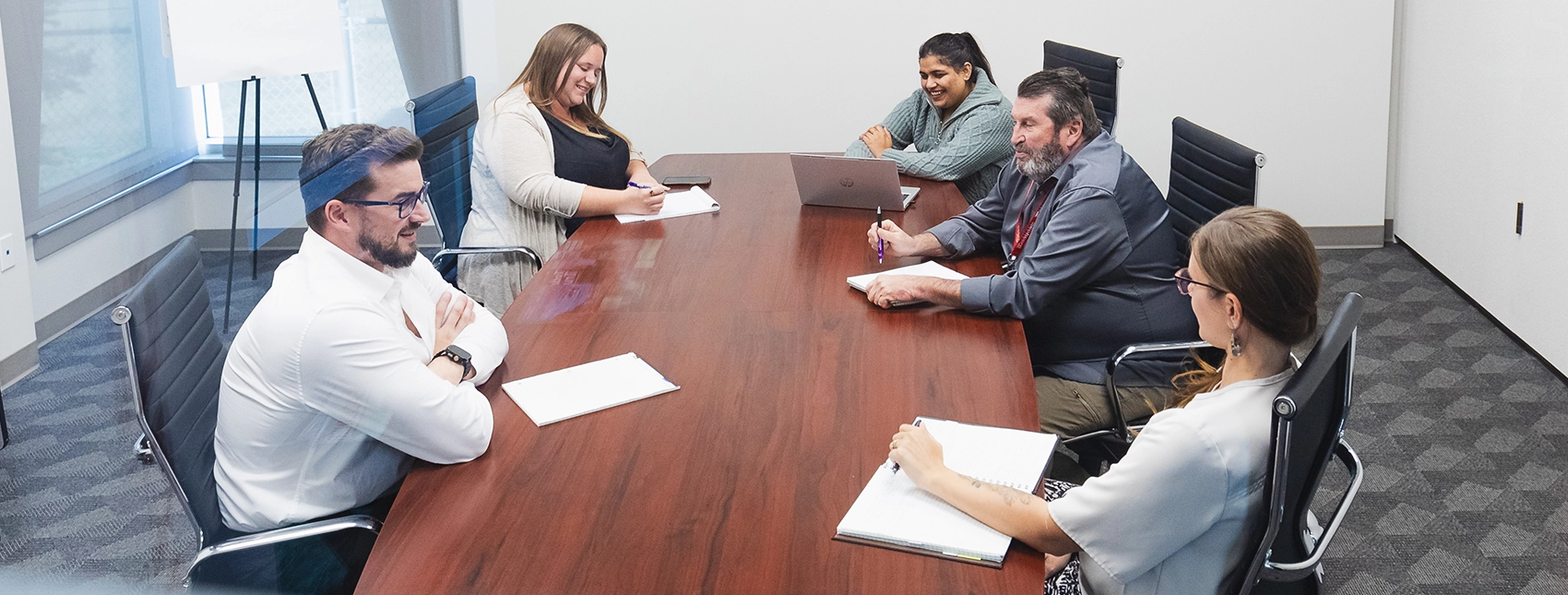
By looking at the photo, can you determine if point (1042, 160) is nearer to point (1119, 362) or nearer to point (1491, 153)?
point (1119, 362)

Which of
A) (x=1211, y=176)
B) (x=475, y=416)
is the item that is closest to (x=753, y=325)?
(x=475, y=416)

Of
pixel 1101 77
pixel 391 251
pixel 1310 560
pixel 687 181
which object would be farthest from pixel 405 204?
pixel 1101 77

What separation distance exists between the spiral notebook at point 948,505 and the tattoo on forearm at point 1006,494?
40 mm

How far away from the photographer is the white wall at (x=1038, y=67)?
183 inches

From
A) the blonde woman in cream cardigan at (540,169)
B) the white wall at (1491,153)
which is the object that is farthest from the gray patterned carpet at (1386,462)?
the blonde woman in cream cardigan at (540,169)

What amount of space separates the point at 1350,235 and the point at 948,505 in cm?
411

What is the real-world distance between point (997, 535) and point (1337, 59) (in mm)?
4058

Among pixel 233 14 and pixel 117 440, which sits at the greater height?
pixel 233 14

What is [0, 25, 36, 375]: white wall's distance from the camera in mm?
463

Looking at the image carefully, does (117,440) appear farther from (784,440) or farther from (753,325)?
(753,325)

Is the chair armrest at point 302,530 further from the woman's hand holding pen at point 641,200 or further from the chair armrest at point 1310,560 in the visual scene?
the woman's hand holding pen at point 641,200

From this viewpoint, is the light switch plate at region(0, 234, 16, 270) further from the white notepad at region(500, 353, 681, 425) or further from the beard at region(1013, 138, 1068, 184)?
the beard at region(1013, 138, 1068, 184)

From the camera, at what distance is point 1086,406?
2166 millimetres

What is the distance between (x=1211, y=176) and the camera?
96.0 inches
